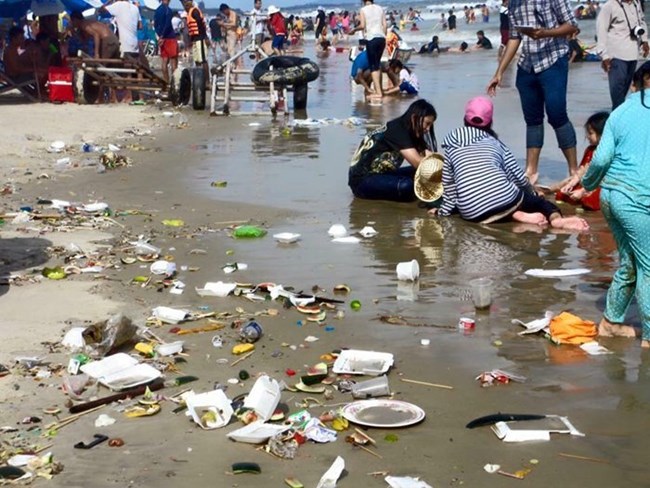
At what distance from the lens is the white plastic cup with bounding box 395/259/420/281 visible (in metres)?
6.25

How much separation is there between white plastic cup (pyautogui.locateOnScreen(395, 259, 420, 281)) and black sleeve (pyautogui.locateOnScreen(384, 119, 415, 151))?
247 cm

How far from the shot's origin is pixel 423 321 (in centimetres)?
546

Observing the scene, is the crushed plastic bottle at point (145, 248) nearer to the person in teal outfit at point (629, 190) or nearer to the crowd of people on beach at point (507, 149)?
the crowd of people on beach at point (507, 149)

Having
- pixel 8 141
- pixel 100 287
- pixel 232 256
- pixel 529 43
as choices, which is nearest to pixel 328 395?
pixel 100 287

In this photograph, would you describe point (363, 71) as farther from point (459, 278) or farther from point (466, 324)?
point (466, 324)

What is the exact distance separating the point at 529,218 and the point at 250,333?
11.1 ft

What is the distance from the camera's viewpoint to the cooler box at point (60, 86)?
17.3 metres

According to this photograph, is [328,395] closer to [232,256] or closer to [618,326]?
[618,326]

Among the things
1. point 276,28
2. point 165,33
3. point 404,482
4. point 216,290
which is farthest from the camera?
point 276,28

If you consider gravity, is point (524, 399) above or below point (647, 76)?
below

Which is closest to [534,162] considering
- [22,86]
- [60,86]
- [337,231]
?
[337,231]

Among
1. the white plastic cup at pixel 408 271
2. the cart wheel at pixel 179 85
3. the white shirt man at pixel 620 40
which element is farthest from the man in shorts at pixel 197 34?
the white plastic cup at pixel 408 271

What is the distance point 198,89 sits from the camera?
52.3 feet

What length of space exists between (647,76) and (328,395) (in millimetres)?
2349
